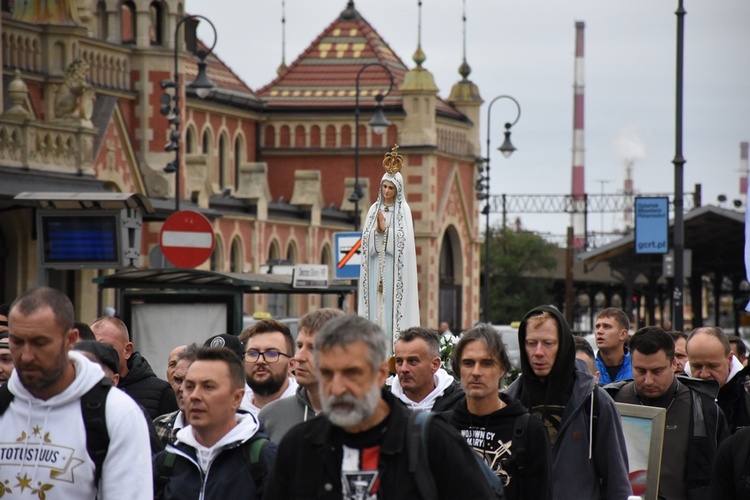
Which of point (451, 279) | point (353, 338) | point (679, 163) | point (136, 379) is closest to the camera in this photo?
point (353, 338)

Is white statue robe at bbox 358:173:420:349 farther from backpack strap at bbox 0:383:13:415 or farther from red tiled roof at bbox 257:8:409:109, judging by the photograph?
red tiled roof at bbox 257:8:409:109

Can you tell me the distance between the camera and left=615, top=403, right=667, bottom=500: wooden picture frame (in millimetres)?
8961

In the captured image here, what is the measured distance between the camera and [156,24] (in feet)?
147

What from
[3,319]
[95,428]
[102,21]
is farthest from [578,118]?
[95,428]

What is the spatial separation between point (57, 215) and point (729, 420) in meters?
9.64

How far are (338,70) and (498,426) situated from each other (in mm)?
62466

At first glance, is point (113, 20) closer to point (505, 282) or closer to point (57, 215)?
point (57, 215)

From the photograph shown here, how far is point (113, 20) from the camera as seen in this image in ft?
145

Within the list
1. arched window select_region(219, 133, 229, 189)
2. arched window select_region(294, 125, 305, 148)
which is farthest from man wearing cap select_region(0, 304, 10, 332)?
arched window select_region(294, 125, 305, 148)

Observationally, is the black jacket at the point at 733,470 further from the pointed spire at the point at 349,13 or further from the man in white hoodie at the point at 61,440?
the pointed spire at the point at 349,13

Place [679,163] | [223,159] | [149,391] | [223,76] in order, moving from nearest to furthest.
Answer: [149,391] < [679,163] < [223,159] < [223,76]

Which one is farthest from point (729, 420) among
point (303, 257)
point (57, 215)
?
point (303, 257)

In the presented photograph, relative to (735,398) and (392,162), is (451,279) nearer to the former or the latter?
(392,162)

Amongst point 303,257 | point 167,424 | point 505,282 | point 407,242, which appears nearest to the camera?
point 167,424
